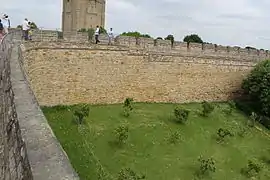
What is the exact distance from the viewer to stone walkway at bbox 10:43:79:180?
5.74 feet

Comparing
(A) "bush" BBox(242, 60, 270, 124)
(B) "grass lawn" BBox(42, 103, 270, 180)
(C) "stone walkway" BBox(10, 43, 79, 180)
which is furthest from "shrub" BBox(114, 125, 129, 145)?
(C) "stone walkway" BBox(10, 43, 79, 180)

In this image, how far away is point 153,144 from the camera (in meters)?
12.6

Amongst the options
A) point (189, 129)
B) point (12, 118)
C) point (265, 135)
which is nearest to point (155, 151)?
point (189, 129)

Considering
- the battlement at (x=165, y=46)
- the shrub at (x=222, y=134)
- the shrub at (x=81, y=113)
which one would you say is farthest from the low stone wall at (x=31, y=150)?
the shrub at (x=222, y=134)

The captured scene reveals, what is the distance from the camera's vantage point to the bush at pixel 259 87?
736 inches

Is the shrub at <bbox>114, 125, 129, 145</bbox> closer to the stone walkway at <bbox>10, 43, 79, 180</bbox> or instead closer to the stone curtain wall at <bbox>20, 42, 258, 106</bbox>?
the stone curtain wall at <bbox>20, 42, 258, 106</bbox>

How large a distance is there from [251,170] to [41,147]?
35.6 feet

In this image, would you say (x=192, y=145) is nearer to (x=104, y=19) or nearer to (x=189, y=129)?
(x=189, y=129)

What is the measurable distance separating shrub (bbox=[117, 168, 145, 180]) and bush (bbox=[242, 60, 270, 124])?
9902 millimetres

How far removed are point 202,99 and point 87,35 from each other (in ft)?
21.7

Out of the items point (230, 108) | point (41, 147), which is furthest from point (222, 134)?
point (41, 147)

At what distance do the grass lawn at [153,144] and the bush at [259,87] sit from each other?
2258 millimetres

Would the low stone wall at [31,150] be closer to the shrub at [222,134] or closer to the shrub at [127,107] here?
the shrub at [127,107]

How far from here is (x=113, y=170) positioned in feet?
34.6
